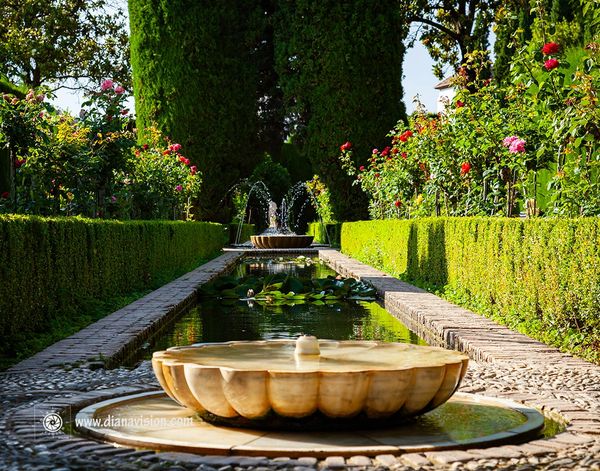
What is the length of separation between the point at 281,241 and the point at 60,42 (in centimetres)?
815

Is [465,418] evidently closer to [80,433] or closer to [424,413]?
[424,413]

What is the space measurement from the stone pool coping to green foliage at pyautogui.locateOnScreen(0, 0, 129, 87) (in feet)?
46.9

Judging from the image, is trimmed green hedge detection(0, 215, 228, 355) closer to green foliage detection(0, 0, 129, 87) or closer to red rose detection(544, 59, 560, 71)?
red rose detection(544, 59, 560, 71)

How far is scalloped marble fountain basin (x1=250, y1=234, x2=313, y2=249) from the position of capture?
2317cm

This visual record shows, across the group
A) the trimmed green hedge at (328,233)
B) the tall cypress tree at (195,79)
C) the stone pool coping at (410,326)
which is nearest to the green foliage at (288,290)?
the stone pool coping at (410,326)

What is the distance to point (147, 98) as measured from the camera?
79.0 feet

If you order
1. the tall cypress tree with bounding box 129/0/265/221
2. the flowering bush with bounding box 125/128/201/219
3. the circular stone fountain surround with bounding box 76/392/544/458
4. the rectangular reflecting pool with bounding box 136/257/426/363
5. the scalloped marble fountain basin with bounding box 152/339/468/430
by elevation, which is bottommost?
the rectangular reflecting pool with bounding box 136/257/426/363

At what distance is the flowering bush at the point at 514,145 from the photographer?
7.49m

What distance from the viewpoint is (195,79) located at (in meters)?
24.1

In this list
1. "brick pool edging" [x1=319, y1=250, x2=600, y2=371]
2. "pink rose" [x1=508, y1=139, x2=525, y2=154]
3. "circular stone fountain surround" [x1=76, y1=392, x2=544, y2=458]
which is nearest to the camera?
"circular stone fountain surround" [x1=76, y1=392, x2=544, y2=458]

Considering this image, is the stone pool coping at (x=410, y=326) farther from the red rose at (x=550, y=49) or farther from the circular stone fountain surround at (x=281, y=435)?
the red rose at (x=550, y=49)

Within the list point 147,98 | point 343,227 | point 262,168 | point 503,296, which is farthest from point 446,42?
point 503,296

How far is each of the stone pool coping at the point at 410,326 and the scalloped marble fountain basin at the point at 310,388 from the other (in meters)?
0.36

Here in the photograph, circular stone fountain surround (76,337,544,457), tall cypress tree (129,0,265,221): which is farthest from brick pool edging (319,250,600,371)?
tall cypress tree (129,0,265,221)
